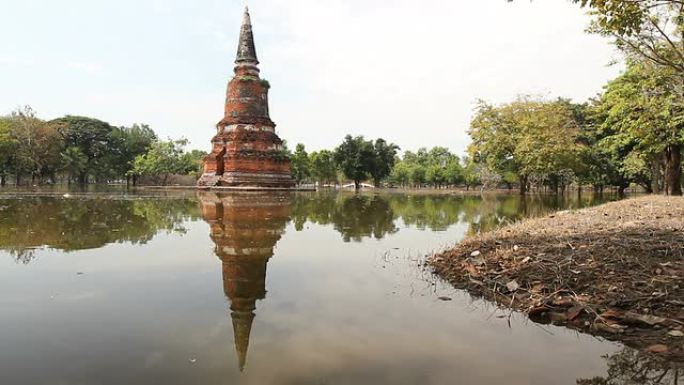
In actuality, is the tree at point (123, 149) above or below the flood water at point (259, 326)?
above

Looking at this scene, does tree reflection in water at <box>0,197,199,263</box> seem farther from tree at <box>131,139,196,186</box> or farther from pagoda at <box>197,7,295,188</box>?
tree at <box>131,139,196,186</box>

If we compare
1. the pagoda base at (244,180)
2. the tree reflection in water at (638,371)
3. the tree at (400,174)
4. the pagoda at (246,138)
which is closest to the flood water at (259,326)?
the tree reflection in water at (638,371)

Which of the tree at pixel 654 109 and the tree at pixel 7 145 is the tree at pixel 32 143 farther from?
the tree at pixel 654 109

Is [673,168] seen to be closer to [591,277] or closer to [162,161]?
[591,277]

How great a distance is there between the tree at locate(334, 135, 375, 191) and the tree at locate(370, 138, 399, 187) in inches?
24.4

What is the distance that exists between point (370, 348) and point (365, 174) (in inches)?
2041

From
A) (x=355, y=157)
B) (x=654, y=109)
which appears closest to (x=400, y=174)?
(x=355, y=157)

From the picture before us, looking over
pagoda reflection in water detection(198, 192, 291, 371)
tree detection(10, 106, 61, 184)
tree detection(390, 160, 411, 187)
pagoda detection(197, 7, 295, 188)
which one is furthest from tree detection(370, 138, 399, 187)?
pagoda reflection in water detection(198, 192, 291, 371)

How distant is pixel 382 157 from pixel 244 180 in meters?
26.9

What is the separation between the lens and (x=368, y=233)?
9.73 metres

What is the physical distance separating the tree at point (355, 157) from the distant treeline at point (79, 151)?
1873cm

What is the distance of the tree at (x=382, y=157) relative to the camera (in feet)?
180

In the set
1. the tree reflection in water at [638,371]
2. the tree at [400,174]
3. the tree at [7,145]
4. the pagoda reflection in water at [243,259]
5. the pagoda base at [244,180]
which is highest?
the tree at [7,145]

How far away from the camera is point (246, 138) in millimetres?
32500
